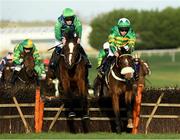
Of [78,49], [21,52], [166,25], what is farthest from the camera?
[166,25]

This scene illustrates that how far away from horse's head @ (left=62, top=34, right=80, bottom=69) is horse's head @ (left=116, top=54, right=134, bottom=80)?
3.20 ft

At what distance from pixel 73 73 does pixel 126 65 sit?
50.9 inches

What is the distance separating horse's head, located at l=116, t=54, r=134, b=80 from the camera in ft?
45.3

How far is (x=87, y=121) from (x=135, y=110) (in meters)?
1.15

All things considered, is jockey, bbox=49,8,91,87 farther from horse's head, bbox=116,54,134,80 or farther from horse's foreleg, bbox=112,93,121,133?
horse's foreleg, bbox=112,93,121,133

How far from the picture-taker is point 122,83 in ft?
46.8

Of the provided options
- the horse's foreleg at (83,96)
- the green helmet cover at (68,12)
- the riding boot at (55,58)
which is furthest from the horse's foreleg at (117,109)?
the green helmet cover at (68,12)

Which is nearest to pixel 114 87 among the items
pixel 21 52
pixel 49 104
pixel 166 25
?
pixel 49 104

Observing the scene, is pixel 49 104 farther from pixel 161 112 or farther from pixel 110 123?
pixel 161 112

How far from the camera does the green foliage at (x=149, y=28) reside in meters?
88.8

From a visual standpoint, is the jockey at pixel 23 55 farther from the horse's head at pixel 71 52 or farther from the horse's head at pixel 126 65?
the horse's head at pixel 126 65

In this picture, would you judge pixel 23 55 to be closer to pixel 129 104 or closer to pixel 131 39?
pixel 131 39

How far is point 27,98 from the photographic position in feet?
48.4

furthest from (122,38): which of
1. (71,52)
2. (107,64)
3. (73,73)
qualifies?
(73,73)
